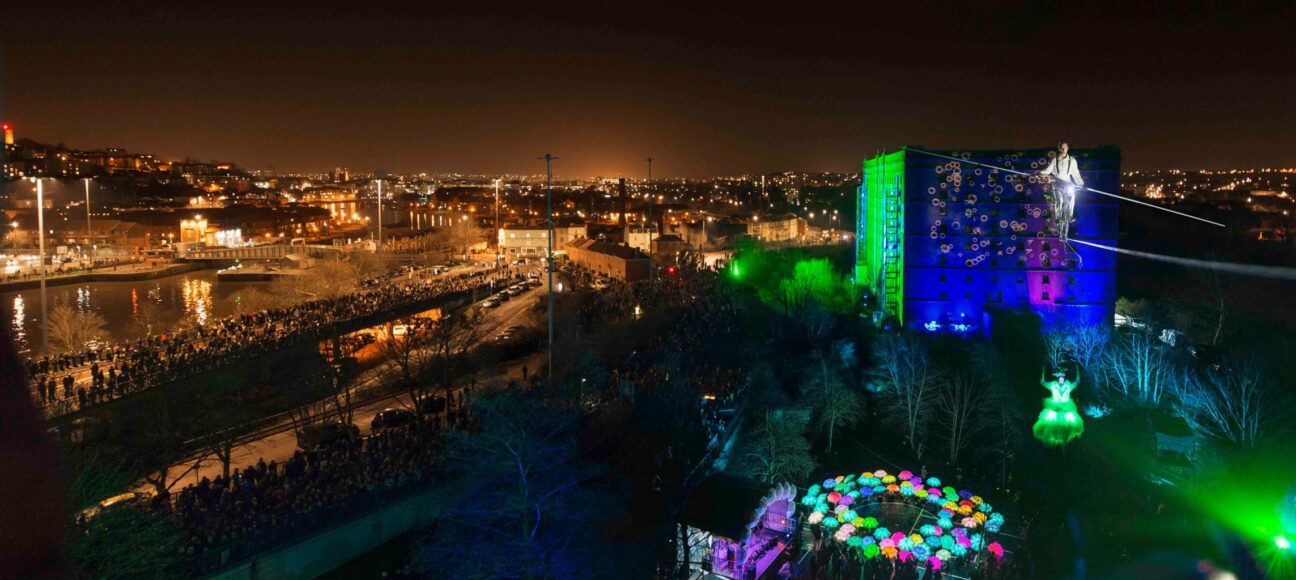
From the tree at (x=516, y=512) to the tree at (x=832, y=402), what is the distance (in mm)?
9238

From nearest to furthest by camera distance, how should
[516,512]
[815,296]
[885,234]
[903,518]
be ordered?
1. [516,512]
2. [903,518]
3. [815,296]
4. [885,234]

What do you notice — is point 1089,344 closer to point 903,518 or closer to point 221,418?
point 903,518

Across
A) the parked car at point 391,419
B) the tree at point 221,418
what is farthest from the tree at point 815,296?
the tree at point 221,418

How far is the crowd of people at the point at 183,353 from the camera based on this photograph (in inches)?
595

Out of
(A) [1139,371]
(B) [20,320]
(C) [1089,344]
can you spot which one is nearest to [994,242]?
(C) [1089,344]

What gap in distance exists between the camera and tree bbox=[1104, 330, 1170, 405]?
19203 millimetres

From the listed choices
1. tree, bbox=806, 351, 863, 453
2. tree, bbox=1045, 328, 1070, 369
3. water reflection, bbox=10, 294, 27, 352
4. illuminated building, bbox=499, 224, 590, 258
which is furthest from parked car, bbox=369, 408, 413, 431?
illuminated building, bbox=499, 224, 590, 258

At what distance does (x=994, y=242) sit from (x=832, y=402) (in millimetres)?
11128

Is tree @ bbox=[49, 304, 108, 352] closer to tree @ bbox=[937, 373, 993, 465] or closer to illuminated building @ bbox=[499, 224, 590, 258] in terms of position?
tree @ bbox=[937, 373, 993, 465]

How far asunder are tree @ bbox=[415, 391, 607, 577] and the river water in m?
23.1

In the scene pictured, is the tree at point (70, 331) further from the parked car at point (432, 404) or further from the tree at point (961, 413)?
Result: the tree at point (961, 413)

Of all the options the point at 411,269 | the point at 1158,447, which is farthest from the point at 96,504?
the point at 411,269

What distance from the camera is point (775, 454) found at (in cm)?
1555

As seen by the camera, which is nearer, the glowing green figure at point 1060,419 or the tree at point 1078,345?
the glowing green figure at point 1060,419
